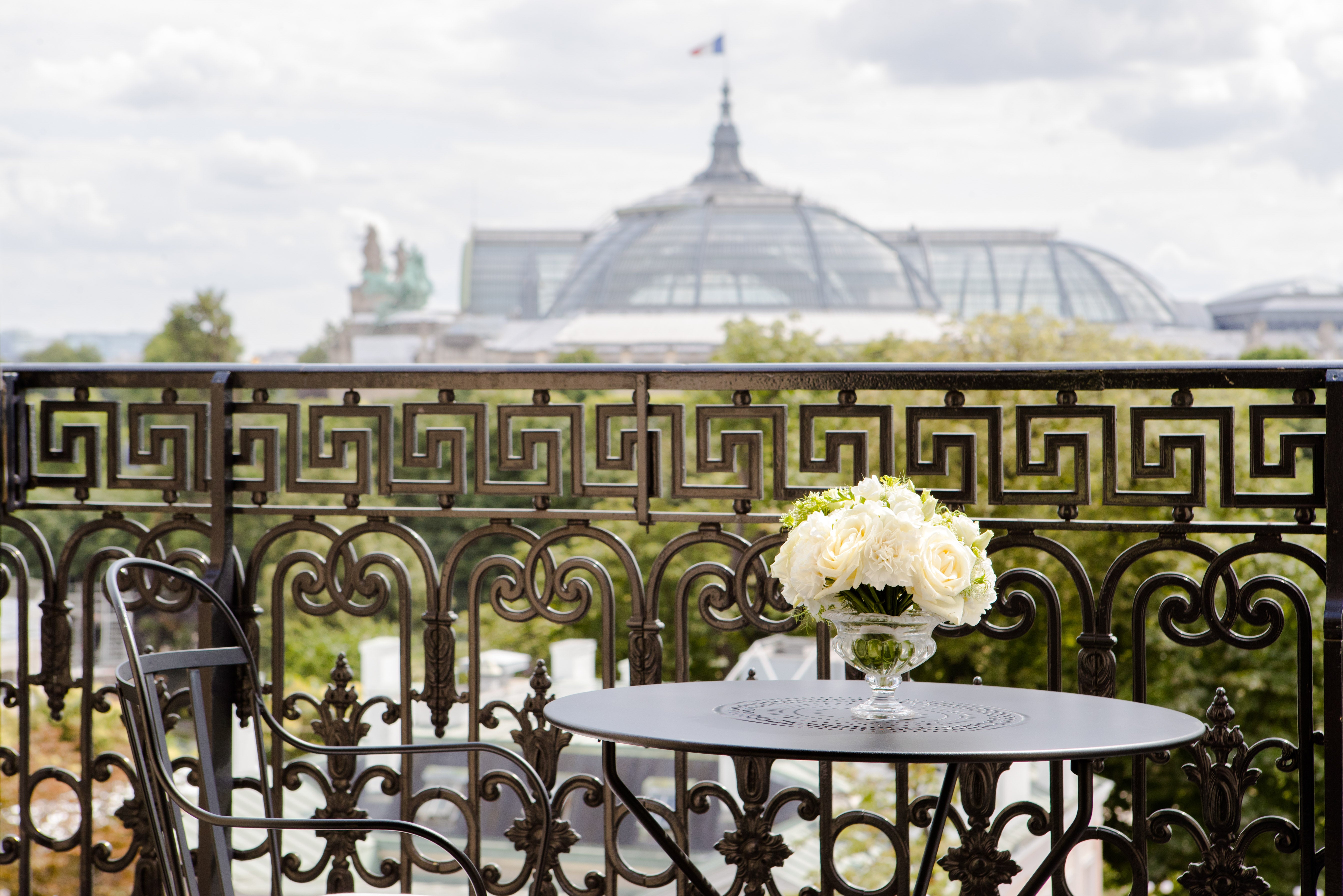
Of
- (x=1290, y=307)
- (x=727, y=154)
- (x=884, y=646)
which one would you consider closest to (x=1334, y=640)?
(x=884, y=646)

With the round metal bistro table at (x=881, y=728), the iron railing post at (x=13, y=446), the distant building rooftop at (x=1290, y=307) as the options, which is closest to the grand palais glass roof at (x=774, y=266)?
the distant building rooftop at (x=1290, y=307)

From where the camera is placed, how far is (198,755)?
6.42 ft

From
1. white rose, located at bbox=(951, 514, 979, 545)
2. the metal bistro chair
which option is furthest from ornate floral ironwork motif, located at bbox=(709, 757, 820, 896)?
white rose, located at bbox=(951, 514, 979, 545)

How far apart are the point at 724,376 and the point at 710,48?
56858mm

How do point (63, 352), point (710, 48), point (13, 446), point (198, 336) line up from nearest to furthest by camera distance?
1. point (13, 446)
2. point (198, 336)
3. point (63, 352)
4. point (710, 48)

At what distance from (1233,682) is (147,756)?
1283 centimetres

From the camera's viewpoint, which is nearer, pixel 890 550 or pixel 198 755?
pixel 890 550

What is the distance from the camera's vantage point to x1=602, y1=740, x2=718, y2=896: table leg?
5.82ft

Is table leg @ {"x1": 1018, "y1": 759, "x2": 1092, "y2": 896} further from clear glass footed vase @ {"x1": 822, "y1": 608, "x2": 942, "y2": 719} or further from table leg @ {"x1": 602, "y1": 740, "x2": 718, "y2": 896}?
table leg @ {"x1": 602, "y1": 740, "x2": 718, "y2": 896}

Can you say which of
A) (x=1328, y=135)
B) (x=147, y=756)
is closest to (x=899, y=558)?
(x=147, y=756)

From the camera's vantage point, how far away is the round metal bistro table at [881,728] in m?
1.46

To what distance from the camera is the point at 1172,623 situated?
2109 millimetres

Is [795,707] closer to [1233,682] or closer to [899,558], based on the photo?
[899,558]

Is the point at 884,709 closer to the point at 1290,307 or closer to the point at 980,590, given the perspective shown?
the point at 980,590
